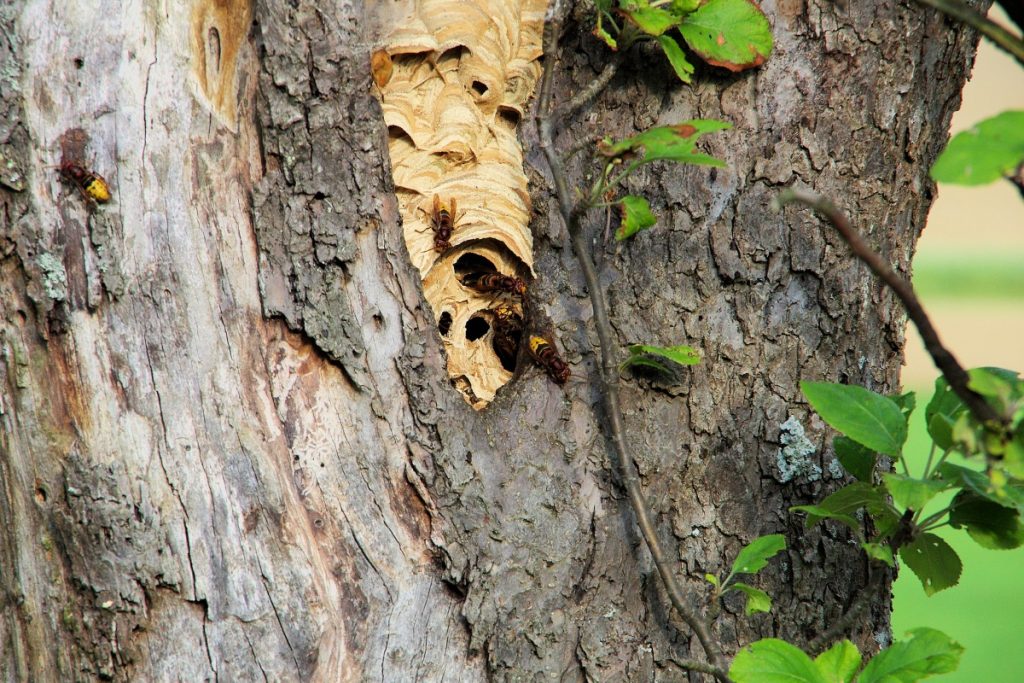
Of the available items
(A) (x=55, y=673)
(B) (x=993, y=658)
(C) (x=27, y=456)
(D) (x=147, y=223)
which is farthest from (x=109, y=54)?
(B) (x=993, y=658)

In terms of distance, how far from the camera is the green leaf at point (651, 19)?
1.51m

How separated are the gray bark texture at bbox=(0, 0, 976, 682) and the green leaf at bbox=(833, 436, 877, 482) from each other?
164 mm

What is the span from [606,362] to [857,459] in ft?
1.60

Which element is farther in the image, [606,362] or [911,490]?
[606,362]

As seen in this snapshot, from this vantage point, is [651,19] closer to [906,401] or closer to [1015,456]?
[906,401]

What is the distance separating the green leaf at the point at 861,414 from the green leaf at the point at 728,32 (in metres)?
0.66

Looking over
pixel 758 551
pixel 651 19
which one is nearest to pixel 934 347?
pixel 758 551

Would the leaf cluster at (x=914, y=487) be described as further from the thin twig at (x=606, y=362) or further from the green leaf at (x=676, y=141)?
the green leaf at (x=676, y=141)

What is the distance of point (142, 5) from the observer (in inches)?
57.9

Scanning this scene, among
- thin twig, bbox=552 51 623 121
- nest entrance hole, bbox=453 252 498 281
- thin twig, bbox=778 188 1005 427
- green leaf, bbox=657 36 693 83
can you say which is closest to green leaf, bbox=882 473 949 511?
thin twig, bbox=778 188 1005 427

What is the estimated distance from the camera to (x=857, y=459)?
146 cm

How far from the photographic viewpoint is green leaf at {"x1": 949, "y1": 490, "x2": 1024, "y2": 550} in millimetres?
1375

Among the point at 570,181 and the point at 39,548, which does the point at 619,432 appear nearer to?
the point at 570,181

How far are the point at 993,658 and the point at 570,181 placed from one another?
19.8ft
